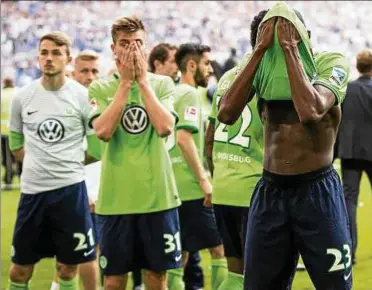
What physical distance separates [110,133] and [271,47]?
4.72 ft

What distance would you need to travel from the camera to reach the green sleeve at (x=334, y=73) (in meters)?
4.05

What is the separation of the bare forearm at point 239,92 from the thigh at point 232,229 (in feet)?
5.55

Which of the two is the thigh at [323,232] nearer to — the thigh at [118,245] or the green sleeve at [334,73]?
the green sleeve at [334,73]

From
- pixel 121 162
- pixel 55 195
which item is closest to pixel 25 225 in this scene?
pixel 55 195

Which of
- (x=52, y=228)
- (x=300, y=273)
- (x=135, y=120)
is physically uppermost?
(x=135, y=120)

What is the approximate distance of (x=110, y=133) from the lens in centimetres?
515

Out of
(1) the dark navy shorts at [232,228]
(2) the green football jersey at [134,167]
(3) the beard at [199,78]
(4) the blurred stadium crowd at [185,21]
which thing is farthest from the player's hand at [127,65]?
(4) the blurred stadium crowd at [185,21]

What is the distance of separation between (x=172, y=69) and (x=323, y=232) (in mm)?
3641

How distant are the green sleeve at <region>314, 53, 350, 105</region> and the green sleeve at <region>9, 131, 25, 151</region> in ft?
8.80

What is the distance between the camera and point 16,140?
20.5 ft

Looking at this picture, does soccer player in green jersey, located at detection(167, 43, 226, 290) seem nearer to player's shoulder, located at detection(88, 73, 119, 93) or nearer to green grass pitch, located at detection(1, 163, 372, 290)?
green grass pitch, located at detection(1, 163, 372, 290)

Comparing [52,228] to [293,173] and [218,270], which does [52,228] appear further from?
[293,173]

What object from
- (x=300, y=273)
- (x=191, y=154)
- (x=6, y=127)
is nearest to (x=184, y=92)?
(x=191, y=154)

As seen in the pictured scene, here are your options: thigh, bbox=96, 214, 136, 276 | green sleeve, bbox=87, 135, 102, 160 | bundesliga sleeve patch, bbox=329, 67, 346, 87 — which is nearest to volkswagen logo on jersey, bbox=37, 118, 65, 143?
green sleeve, bbox=87, 135, 102, 160
